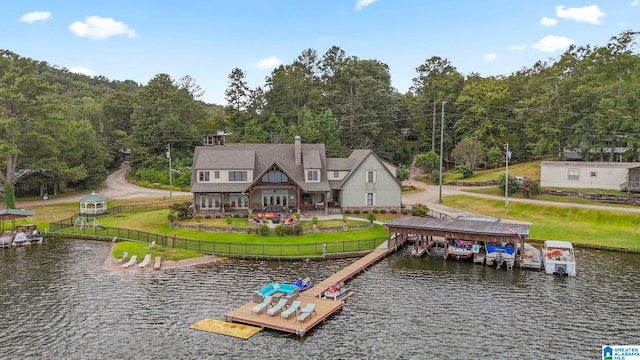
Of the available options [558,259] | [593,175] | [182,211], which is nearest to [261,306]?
Result: [558,259]

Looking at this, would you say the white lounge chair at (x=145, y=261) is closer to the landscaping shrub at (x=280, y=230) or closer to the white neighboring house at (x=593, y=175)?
the landscaping shrub at (x=280, y=230)

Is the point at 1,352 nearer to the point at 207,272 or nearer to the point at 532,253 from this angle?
the point at 207,272

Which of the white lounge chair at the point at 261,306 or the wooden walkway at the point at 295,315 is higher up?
the white lounge chair at the point at 261,306

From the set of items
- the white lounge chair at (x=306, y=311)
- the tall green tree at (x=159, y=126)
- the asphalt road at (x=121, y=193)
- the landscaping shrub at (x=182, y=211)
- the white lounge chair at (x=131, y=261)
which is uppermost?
the tall green tree at (x=159, y=126)

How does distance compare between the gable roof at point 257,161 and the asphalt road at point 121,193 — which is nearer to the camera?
the gable roof at point 257,161

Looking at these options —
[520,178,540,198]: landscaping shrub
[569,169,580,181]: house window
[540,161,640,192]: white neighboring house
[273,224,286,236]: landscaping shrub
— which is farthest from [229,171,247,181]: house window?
[569,169,580,181]: house window

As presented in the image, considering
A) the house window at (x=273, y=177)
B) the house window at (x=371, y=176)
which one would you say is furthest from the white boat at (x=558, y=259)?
the house window at (x=273, y=177)

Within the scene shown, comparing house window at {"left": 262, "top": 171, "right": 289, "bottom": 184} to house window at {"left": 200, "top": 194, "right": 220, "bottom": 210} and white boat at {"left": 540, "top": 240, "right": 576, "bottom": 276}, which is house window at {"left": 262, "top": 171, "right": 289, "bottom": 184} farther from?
white boat at {"left": 540, "top": 240, "right": 576, "bottom": 276}

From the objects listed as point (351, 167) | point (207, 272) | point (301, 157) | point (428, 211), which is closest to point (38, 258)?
point (207, 272)
